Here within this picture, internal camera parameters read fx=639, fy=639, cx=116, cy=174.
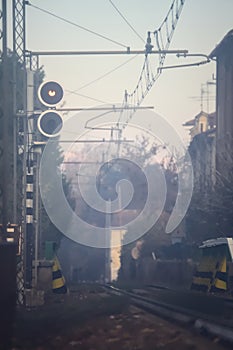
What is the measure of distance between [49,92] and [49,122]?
0.92 m

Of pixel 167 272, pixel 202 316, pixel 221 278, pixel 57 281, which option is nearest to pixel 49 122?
pixel 202 316

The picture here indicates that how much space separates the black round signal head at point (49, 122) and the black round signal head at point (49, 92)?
52 cm

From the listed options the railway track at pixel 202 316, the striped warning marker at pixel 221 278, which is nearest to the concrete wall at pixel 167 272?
the striped warning marker at pixel 221 278

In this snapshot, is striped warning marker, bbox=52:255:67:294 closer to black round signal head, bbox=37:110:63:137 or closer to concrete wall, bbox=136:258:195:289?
black round signal head, bbox=37:110:63:137

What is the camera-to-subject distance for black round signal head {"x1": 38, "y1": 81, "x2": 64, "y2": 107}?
17.1m

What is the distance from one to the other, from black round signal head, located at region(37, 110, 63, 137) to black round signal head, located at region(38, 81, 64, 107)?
1.71 ft

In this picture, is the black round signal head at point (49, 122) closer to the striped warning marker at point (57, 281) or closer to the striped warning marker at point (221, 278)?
the striped warning marker at point (221, 278)

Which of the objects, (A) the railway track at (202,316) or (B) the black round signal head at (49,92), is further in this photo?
(B) the black round signal head at (49,92)

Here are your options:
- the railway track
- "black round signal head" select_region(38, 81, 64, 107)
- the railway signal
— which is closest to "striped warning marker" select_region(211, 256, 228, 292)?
the railway track

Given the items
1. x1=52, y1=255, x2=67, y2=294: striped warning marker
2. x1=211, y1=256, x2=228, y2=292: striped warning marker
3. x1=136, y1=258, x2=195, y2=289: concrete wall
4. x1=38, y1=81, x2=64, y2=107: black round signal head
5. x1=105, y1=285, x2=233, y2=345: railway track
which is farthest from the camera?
x1=136, y1=258, x2=195, y2=289: concrete wall

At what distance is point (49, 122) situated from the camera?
54.9ft

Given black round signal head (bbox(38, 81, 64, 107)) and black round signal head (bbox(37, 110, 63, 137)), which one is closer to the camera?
black round signal head (bbox(37, 110, 63, 137))

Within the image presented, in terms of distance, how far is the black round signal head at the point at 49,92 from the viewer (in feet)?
56.0

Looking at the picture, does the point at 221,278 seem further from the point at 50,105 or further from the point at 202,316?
the point at 50,105
